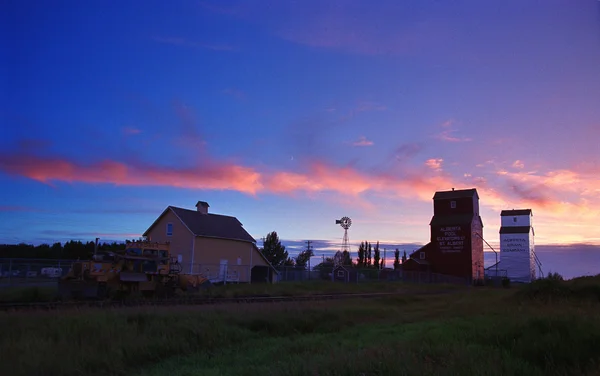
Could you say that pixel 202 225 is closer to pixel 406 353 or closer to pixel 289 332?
pixel 289 332

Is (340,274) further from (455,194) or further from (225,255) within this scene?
(455,194)

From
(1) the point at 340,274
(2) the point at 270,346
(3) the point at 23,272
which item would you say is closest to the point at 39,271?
(3) the point at 23,272

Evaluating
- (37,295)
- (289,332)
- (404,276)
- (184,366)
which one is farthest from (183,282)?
(404,276)

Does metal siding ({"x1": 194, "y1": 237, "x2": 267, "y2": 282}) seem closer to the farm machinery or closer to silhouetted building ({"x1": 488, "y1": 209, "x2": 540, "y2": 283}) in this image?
the farm machinery

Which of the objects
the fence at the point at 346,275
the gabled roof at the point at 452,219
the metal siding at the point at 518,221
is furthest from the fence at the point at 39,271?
the metal siding at the point at 518,221

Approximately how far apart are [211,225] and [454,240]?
4047cm

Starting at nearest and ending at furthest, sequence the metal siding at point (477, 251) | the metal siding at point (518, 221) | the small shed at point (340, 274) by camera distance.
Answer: the small shed at point (340, 274)
the metal siding at point (477, 251)
the metal siding at point (518, 221)

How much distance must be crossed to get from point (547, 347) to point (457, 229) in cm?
6741

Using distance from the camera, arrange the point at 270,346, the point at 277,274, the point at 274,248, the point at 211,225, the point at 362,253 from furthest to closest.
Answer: the point at 362,253 → the point at 274,248 → the point at 277,274 → the point at 211,225 → the point at 270,346

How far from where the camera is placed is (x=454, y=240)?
238 ft

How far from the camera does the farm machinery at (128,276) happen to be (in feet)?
75.6

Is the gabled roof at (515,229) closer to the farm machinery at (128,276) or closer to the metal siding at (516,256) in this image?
the metal siding at (516,256)

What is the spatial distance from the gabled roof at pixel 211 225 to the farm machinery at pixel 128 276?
1901cm

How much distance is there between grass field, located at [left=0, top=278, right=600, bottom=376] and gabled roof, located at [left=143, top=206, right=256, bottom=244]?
3274cm
